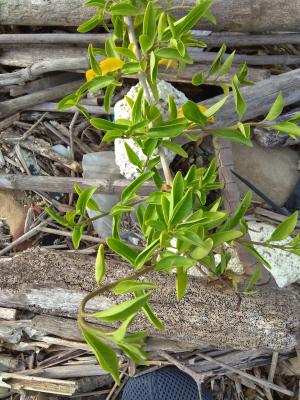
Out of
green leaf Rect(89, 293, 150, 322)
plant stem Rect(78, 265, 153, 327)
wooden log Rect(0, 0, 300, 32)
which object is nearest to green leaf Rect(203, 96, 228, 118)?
plant stem Rect(78, 265, 153, 327)

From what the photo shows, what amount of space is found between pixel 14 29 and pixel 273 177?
1.49m

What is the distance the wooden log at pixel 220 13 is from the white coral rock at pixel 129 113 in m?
0.40

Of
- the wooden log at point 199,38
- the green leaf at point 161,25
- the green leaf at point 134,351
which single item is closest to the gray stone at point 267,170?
the wooden log at point 199,38

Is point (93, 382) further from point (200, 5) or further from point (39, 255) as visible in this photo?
point (200, 5)

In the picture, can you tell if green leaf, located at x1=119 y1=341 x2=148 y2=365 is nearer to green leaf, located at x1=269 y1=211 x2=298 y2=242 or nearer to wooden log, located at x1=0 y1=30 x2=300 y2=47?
green leaf, located at x1=269 y1=211 x2=298 y2=242

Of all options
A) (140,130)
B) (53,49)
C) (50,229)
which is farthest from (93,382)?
(53,49)

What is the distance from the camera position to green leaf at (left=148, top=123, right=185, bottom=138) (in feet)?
5.11

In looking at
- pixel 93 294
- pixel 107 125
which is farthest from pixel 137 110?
pixel 93 294

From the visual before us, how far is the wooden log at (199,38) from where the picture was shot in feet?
8.25

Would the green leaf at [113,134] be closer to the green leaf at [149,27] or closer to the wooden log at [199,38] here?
the green leaf at [149,27]

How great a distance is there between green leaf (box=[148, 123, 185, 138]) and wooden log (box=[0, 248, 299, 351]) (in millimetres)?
690

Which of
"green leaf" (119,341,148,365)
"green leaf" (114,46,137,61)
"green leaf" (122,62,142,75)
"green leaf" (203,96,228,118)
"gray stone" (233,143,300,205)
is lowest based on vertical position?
"gray stone" (233,143,300,205)

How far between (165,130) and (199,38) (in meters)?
1.12

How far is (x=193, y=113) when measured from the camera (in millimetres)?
1519
